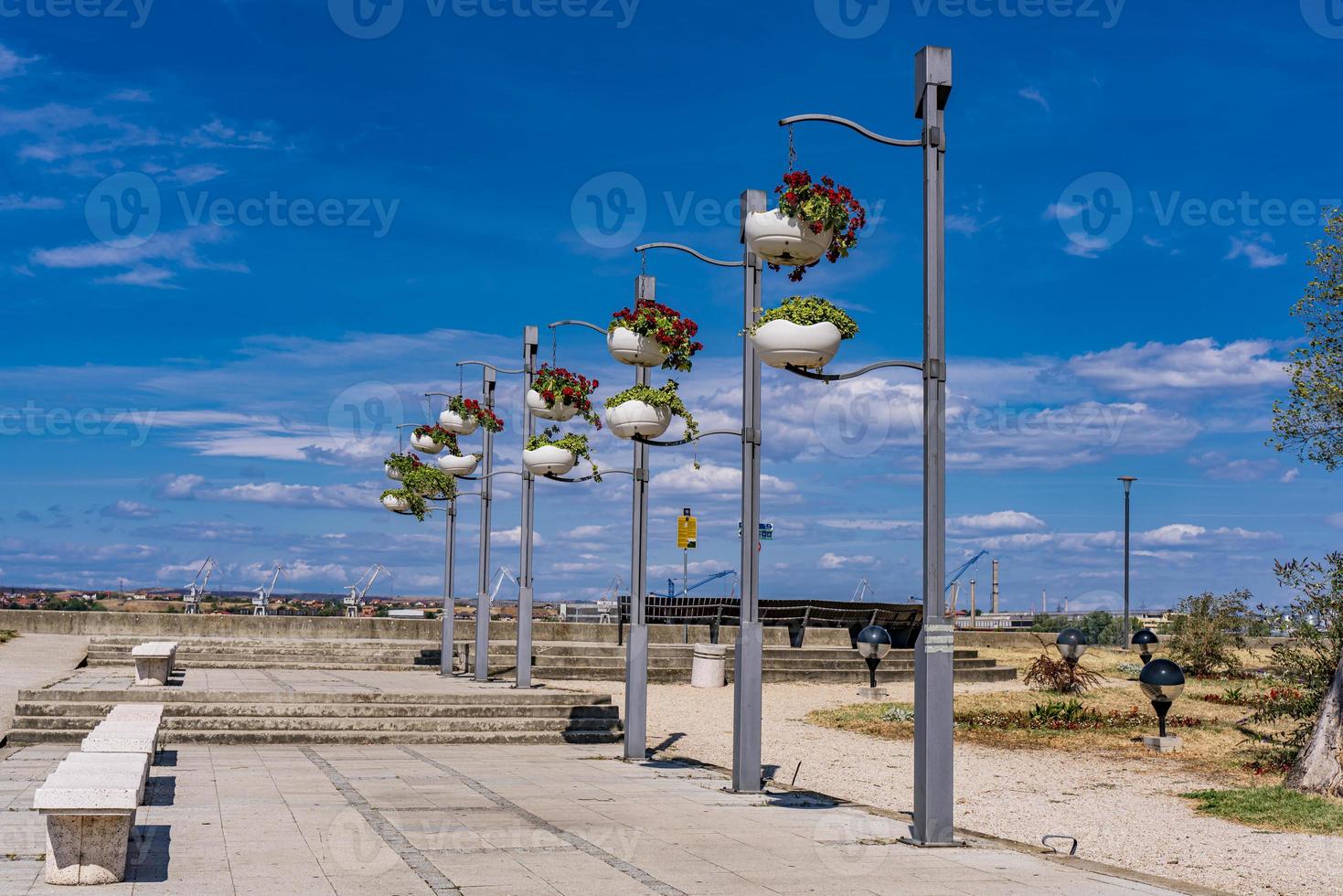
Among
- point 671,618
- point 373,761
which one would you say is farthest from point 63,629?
point 373,761

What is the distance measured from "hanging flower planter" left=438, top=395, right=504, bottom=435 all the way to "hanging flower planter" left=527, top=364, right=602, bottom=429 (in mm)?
5957

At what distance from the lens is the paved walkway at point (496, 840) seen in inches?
344

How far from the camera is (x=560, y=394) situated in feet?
62.6

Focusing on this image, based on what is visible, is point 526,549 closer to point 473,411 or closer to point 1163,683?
point 473,411

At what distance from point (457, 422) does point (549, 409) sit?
645cm

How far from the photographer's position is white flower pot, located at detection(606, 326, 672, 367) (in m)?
15.3

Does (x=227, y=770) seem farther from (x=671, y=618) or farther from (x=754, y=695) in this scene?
(x=671, y=618)

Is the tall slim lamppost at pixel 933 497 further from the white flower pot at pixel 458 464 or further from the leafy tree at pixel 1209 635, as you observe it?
the leafy tree at pixel 1209 635

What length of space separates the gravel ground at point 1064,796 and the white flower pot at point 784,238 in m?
5.66

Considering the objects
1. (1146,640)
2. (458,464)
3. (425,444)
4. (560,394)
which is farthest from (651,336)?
(1146,640)

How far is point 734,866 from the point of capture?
31.1 feet

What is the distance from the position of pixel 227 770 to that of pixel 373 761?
1.91 metres

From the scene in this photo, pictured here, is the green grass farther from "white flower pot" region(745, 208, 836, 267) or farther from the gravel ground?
"white flower pot" region(745, 208, 836, 267)

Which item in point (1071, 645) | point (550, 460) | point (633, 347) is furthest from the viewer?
point (1071, 645)
